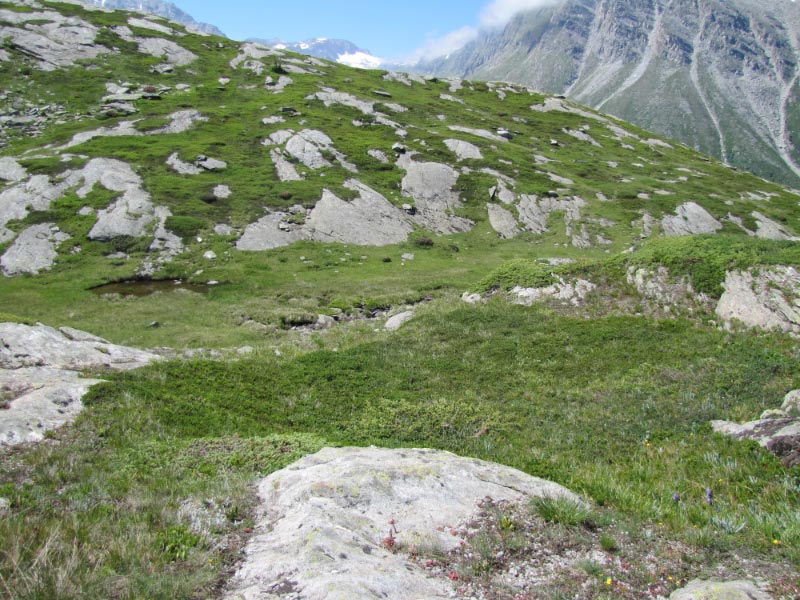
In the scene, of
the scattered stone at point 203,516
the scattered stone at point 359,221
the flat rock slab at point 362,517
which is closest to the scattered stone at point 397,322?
the flat rock slab at point 362,517

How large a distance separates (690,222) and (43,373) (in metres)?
Answer: 73.0

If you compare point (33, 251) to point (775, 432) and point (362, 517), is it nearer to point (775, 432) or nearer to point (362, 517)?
point (362, 517)

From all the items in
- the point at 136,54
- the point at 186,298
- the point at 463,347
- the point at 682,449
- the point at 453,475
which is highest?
the point at 136,54

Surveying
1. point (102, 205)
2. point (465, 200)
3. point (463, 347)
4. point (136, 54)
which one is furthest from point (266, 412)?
point (136, 54)

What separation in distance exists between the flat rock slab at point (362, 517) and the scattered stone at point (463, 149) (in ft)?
220

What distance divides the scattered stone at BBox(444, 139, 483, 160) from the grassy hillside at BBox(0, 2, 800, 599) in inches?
213

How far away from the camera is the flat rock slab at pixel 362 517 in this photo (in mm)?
5051

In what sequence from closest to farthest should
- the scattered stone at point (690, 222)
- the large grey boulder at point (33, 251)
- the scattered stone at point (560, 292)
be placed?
the scattered stone at point (560, 292) → the large grey boulder at point (33, 251) → the scattered stone at point (690, 222)

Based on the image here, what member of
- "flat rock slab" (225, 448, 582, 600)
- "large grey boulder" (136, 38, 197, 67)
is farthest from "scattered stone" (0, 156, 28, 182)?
"large grey boulder" (136, 38, 197, 67)

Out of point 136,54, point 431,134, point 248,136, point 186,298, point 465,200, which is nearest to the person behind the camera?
point 186,298

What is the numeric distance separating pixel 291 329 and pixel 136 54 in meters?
99.7

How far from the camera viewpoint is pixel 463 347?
19828 mm

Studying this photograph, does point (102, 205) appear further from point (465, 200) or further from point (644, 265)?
point (644, 265)

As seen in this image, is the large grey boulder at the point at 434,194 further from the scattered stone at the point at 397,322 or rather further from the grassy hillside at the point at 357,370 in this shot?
the scattered stone at the point at 397,322
